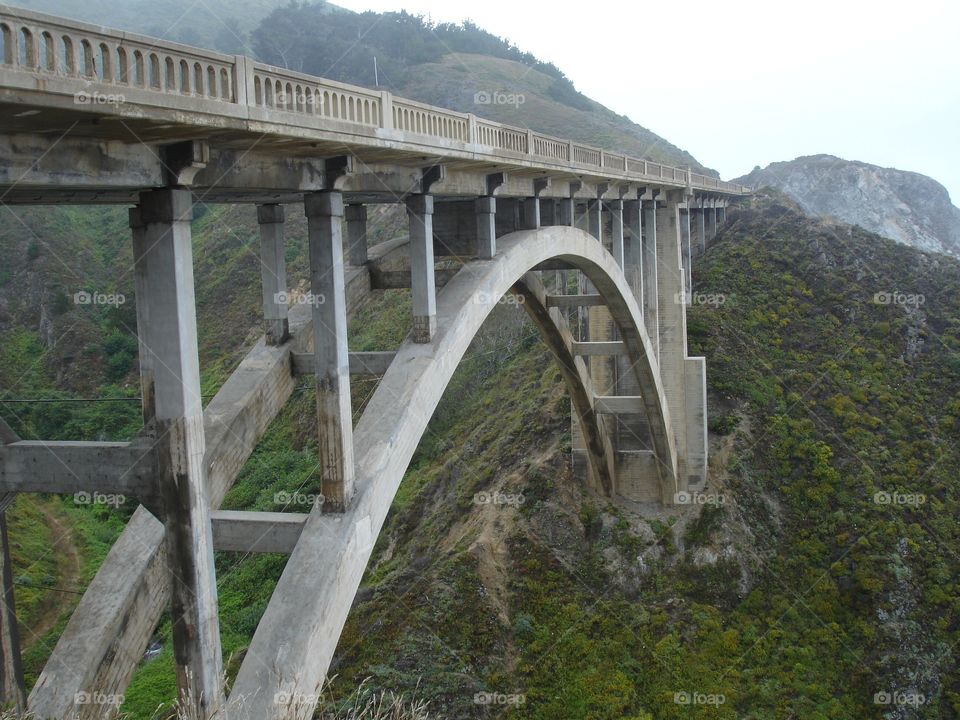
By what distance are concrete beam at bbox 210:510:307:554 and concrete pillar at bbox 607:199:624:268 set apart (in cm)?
1426

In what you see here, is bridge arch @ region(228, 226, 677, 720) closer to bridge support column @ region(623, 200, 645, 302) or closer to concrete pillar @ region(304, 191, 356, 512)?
concrete pillar @ region(304, 191, 356, 512)

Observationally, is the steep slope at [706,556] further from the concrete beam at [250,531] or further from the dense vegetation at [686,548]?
the concrete beam at [250,531]

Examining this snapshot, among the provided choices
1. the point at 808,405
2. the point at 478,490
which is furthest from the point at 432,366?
the point at 808,405

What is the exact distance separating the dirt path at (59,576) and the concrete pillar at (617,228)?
15.8 m

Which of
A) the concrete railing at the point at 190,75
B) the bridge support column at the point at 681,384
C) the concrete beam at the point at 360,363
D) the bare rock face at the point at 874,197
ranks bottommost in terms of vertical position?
the bridge support column at the point at 681,384

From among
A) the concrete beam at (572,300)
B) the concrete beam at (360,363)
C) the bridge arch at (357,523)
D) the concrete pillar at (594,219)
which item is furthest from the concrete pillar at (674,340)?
the concrete beam at (360,363)

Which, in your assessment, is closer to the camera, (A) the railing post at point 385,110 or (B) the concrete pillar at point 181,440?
(B) the concrete pillar at point 181,440

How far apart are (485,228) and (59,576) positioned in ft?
57.1

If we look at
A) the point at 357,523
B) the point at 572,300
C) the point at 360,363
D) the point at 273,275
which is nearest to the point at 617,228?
the point at 572,300

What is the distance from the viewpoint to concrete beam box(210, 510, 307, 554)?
7.26m

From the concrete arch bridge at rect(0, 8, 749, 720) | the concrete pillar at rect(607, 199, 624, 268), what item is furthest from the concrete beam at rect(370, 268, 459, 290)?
the concrete pillar at rect(607, 199, 624, 268)

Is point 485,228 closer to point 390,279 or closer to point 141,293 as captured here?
point 390,279

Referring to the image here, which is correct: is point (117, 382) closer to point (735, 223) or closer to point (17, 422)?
point (17, 422)

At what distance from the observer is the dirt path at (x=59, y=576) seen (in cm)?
2141
